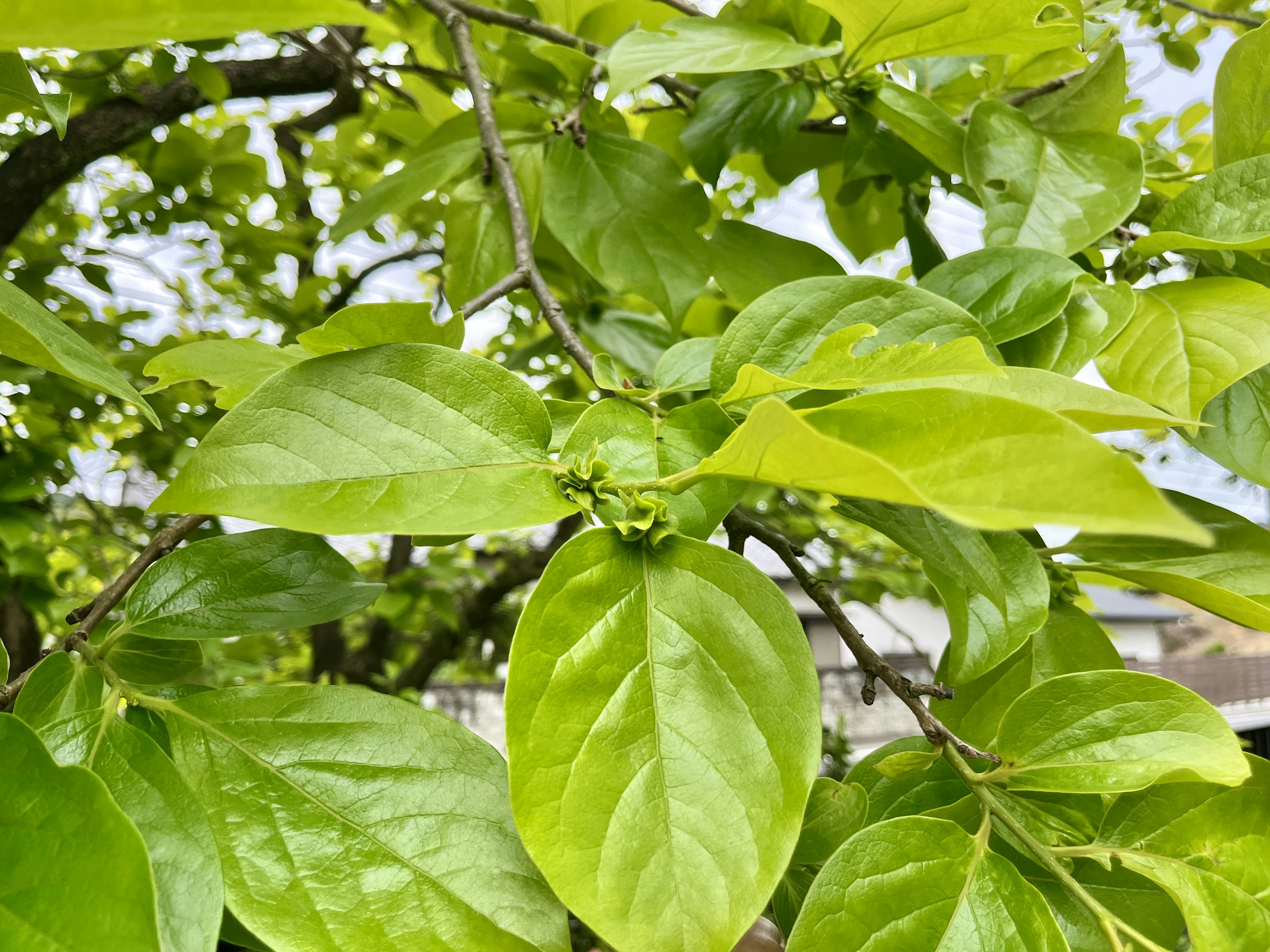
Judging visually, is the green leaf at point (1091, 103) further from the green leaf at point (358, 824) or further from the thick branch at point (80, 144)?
the thick branch at point (80, 144)

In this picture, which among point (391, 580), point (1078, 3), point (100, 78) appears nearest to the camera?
point (1078, 3)

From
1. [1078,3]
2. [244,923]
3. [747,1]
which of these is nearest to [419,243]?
[747,1]

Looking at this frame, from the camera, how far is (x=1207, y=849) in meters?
0.24

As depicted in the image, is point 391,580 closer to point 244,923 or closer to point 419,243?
point 419,243

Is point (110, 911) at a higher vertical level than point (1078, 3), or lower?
lower

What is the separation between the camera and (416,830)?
22 centimetres

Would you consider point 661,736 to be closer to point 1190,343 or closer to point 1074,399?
point 1074,399

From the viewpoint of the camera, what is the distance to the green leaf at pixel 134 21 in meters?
0.14

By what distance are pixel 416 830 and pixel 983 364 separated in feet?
0.61

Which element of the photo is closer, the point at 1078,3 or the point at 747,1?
the point at 1078,3

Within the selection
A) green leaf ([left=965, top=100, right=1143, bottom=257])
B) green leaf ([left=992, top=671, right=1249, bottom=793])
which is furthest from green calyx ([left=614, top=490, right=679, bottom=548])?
green leaf ([left=965, top=100, right=1143, bottom=257])

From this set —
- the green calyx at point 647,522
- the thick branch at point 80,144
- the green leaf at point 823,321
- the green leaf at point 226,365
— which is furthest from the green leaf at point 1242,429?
the thick branch at point 80,144

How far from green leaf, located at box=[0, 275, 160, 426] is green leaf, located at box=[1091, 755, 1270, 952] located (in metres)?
0.29

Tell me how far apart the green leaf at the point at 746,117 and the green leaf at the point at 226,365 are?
Answer: 0.81 feet
